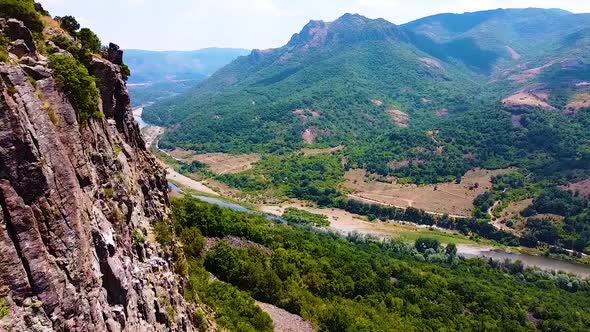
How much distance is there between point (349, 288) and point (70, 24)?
175ft

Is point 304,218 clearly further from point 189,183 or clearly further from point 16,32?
point 16,32

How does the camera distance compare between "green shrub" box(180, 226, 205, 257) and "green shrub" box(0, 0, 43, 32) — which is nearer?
"green shrub" box(0, 0, 43, 32)

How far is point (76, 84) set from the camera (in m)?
24.7

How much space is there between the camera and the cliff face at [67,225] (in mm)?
17906

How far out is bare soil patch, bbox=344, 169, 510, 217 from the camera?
15125 cm

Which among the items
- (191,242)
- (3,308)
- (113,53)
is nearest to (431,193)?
(191,242)

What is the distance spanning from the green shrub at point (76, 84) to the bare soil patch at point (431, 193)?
135m

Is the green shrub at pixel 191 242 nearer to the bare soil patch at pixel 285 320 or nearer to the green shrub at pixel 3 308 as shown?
the bare soil patch at pixel 285 320

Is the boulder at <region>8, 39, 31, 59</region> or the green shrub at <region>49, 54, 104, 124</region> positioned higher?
the boulder at <region>8, 39, 31, 59</region>

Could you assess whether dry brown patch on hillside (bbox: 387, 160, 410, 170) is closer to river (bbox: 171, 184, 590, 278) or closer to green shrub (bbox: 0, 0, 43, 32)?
river (bbox: 171, 184, 590, 278)

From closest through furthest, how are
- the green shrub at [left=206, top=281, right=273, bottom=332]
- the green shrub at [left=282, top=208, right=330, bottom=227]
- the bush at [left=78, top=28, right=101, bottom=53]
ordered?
the bush at [left=78, top=28, right=101, bottom=53] < the green shrub at [left=206, top=281, right=273, bottom=332] < the green shrub at [left=282, top=208, right=330, bottom=227]

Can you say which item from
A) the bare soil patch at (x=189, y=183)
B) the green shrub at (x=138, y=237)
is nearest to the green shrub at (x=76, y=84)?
the green shrub at (x=138, y=237)

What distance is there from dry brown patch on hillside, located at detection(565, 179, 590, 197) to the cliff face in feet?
495

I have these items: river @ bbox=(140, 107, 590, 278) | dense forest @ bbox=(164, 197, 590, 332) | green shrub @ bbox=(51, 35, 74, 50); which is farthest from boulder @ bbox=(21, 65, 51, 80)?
river @ bbox=(140, 107, 590, 278)
